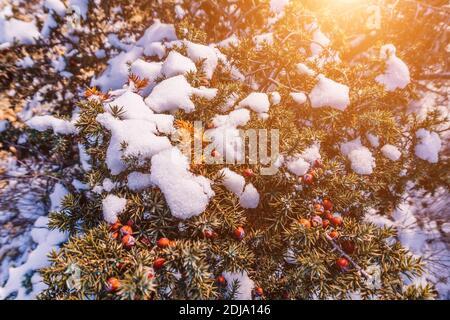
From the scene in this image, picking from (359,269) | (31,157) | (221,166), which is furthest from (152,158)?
(31,157)

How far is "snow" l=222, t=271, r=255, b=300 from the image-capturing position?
6.37 feet

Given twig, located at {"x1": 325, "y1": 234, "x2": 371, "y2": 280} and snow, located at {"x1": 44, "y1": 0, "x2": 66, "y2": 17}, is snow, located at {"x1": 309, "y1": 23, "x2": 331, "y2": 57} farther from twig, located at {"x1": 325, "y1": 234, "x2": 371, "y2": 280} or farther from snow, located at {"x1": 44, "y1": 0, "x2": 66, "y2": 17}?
snow, located at {"x1": 44, "y1": 0, "x2": 66, "y2": 17}

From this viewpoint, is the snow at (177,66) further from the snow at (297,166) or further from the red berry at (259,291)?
the red berry at (259,291)

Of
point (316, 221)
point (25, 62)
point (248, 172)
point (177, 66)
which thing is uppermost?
point (25, 62)

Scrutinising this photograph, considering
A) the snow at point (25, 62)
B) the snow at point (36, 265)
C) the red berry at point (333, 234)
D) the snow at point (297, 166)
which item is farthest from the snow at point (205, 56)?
the snow at point (25, 62)

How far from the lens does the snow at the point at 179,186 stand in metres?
1.75

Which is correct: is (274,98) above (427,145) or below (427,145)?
above

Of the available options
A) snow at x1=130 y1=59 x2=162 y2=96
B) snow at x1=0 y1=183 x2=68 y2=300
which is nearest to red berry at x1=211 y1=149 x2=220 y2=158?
snow at x1=130 y1=59 x2=162 y2=96

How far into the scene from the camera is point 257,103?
229 centimetres

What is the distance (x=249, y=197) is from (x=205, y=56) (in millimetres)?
1400

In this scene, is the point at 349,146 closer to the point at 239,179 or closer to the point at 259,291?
the point at 239,179

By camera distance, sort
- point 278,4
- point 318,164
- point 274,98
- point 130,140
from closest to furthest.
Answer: point 130,140 → point 318,164 → point 274,98 → point 278,4

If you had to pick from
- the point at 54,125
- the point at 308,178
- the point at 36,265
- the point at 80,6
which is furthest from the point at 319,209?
the point at 80,6

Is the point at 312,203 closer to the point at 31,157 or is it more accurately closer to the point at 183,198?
the point at 183,198
